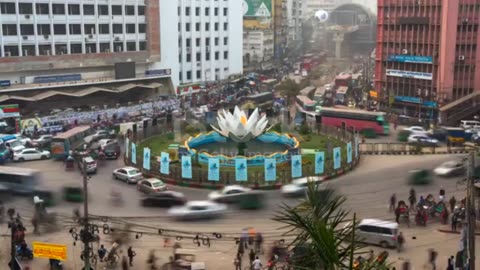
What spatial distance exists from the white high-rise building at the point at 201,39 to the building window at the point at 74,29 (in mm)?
5818

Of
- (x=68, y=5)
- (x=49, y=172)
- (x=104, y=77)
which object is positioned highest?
(x=68, y=5)

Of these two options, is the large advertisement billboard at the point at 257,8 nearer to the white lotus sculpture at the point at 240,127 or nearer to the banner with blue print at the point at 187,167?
the white lotus sculpture at the point at 240,127

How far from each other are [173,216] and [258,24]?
145ft

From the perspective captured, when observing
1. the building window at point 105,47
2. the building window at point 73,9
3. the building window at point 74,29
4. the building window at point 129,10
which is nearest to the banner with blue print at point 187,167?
the building window at point 74,29

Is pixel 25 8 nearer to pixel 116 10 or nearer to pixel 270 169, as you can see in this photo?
pixel 116 10

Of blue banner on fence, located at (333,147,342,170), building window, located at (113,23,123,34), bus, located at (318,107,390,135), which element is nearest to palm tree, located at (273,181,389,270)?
blue banner on fence, located at (333,147,342,170)

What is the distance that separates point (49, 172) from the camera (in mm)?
18812

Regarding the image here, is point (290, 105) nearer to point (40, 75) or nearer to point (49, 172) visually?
point (40, 75)

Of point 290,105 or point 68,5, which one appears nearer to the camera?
point 68,5

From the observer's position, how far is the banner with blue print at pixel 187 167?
56.3 ft

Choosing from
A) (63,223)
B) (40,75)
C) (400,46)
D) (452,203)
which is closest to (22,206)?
(63,223)

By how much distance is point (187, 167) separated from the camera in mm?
17203

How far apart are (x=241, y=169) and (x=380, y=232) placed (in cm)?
553

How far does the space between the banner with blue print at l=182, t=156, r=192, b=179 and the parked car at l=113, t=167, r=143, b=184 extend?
1.37m
